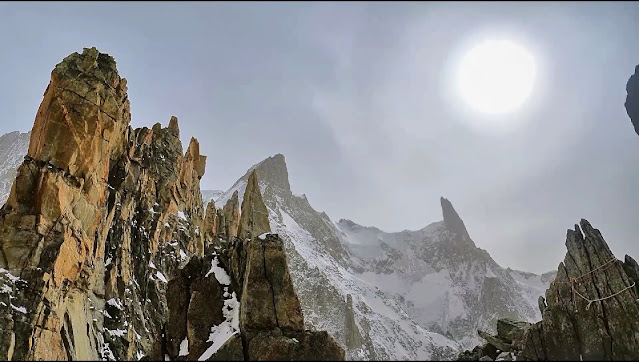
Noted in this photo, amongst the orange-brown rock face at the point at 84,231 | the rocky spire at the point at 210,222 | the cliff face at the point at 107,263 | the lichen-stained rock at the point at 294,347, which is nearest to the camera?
the lichen-stained rock at the point at 294,347

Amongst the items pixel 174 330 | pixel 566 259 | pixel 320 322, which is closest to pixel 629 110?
pixel 566 259

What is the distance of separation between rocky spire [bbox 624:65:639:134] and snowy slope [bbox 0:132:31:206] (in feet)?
182

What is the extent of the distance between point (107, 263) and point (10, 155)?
18.3m

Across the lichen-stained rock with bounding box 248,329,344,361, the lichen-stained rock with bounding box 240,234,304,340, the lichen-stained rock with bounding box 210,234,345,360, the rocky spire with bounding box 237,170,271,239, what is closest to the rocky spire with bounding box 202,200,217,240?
the rocky spire with bounding box 237,170,271,239

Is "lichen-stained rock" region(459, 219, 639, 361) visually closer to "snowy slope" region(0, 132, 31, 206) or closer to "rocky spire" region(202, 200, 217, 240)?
"snowy slope" region(0, 132, 31, 206)

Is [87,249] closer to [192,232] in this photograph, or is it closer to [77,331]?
[77,331]

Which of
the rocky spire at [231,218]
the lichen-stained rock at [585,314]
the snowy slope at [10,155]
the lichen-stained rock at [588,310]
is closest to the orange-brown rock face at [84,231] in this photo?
the snowy slope at [10,155]

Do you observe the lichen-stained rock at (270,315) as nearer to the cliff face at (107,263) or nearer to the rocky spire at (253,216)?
the cliff face at (107,263)

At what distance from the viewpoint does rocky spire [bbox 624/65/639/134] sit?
1571 inches

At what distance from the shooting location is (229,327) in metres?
20.5

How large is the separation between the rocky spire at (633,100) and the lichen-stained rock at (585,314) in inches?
694

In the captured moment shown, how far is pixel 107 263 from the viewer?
43.0 metres

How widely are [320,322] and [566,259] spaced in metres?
149

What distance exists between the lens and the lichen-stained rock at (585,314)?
21047mm
